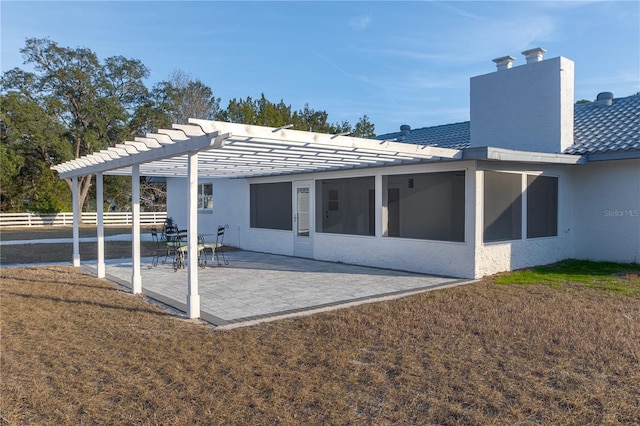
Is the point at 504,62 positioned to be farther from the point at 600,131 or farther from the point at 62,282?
the point at 62,282

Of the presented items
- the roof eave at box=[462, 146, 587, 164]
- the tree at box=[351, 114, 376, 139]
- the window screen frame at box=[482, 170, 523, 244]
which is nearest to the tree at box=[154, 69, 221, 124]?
the tree at box=[351, 114, 376, 139]

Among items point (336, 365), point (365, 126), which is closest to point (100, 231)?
point (336, 365)

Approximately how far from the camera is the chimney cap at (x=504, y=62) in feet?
41.7

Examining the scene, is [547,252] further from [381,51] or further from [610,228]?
[381,51]

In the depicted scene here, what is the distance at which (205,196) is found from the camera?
58.0 ft

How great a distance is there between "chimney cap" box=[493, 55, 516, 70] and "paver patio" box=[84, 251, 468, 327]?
6.77 m

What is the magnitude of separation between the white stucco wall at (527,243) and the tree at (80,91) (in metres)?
27.5

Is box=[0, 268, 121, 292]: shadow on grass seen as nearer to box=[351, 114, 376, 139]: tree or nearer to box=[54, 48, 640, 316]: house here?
box=[54, 48, 640, 316]: house

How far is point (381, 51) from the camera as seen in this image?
17.7 m

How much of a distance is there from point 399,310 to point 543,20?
8893 mm

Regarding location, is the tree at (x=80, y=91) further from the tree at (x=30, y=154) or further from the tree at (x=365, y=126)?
the tree at (x=365, y=126)

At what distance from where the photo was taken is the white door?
1295 centimetres

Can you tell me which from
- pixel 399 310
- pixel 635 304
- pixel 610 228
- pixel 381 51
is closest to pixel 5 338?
pixel 399 310

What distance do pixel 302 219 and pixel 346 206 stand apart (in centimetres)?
193
